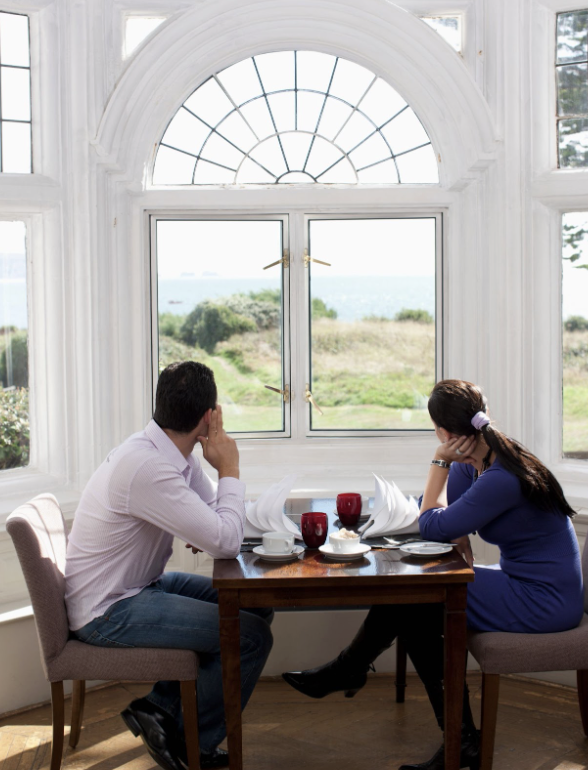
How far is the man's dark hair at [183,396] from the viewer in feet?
8.26

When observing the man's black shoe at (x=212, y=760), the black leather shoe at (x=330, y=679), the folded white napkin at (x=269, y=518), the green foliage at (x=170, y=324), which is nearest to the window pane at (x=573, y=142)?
the green foliage at (x=170, y=324)

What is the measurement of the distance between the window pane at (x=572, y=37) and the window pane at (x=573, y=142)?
0.28 metres

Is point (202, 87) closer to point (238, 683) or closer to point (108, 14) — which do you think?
point (108, 14)

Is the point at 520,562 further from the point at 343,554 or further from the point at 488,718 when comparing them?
the point at 343,554

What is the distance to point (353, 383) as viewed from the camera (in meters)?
4.01

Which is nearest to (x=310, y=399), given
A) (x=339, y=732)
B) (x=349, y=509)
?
(x=349, y=509)

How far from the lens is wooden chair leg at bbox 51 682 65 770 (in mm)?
2545

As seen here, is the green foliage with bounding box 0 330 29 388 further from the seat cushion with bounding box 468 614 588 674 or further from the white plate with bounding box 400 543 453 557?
the seat cushion with bounding box 468 614 588 674

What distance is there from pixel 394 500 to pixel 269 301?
4.94ft

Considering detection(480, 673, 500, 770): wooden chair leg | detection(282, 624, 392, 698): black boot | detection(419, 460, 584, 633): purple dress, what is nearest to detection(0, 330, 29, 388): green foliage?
detection(282, 624, 392, 698): black boot

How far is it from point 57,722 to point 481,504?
1.52 metres

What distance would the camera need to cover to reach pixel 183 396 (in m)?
2.52

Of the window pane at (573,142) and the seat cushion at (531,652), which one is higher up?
the window pane at (573,142)

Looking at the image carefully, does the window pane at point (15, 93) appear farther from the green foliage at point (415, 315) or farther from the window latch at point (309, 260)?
the green foliage at point (415, 315)
